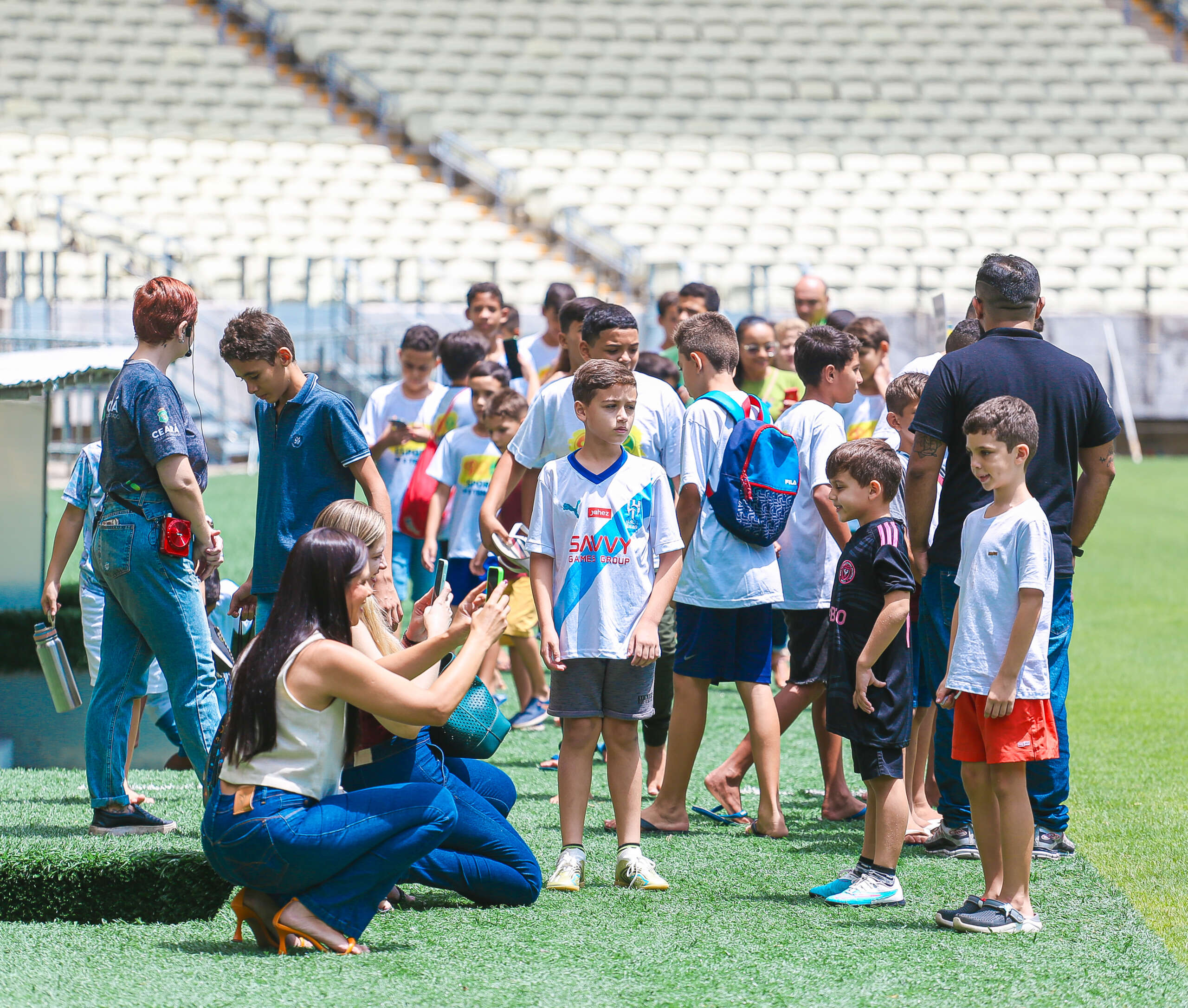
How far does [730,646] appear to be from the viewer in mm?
5102

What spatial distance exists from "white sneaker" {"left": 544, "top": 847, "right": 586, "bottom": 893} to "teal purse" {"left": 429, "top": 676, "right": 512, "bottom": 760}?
0.40m

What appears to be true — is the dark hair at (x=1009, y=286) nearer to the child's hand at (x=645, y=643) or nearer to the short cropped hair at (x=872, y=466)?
the short cropped hair at (x=872, y=466)

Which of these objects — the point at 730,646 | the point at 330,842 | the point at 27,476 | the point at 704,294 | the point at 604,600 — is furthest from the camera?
the point at 704,294

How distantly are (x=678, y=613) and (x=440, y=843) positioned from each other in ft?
5.57

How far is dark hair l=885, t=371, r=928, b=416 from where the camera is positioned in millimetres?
5277

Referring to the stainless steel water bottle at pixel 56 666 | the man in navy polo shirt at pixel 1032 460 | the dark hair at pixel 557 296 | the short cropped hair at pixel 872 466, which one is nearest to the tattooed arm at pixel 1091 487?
the man in navy polo shirt at pixel 1032 460

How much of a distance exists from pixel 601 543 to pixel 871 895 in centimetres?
133

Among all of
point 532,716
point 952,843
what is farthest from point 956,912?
point 532,716

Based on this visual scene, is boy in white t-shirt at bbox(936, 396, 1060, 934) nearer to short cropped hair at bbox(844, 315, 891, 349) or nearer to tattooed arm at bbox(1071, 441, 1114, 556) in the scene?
tattooed arm at bbox(1071, 441, 1114, 556)

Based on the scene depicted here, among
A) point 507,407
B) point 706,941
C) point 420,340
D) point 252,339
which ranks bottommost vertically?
point 706,941

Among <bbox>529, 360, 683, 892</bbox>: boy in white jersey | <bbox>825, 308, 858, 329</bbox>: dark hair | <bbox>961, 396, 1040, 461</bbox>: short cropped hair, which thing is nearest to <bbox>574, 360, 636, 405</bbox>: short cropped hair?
<bbox>529, 360, 683, 892</bbox>: boy in white jersey

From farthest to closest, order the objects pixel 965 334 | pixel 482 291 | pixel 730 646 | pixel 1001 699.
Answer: pixel 482 291
pixel 965 334
pixel 730 646
pixel 1001 699

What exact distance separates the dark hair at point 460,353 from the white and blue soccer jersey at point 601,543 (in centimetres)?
312

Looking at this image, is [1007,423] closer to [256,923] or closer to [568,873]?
[568,873]
